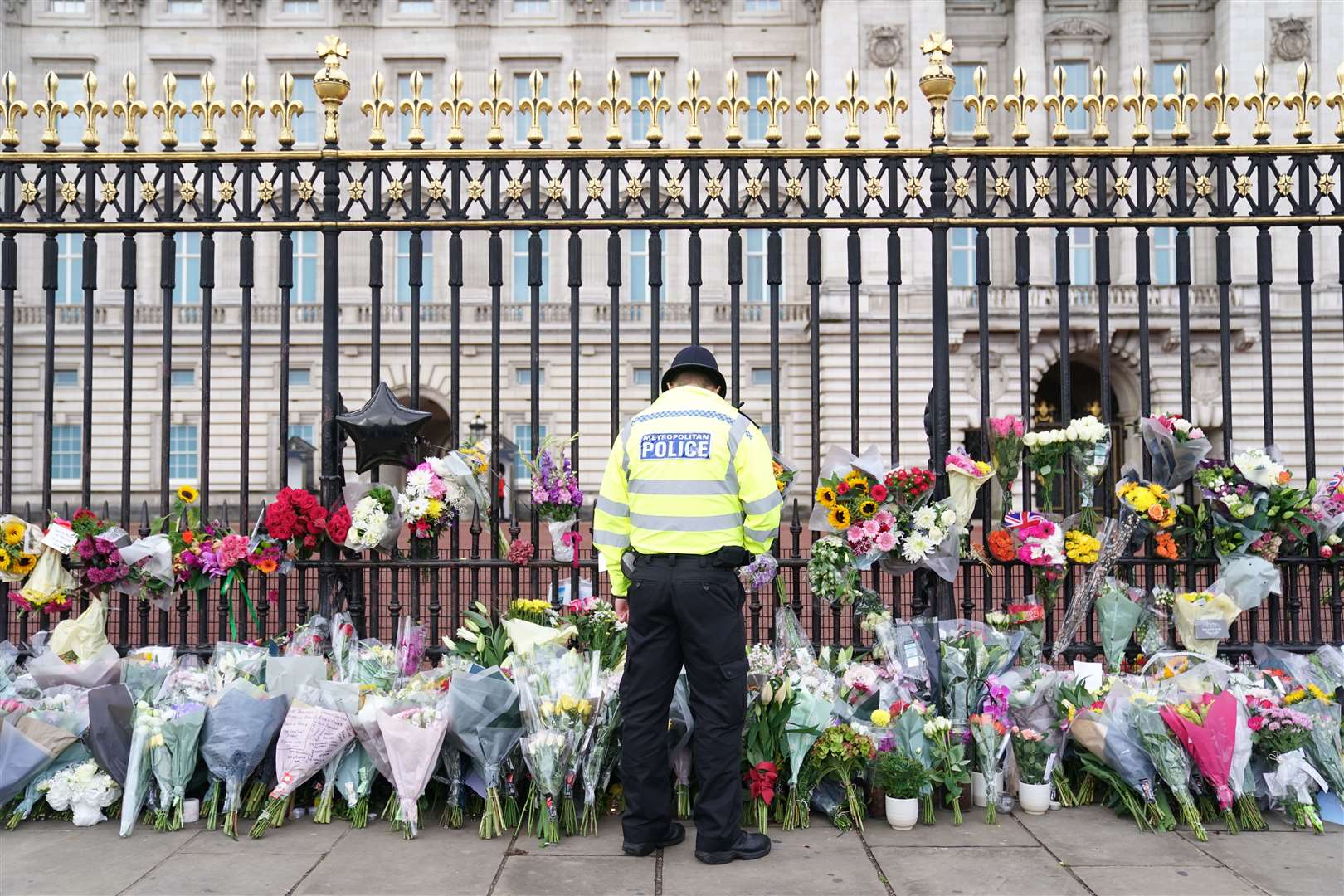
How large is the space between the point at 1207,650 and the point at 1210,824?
1.03 meters

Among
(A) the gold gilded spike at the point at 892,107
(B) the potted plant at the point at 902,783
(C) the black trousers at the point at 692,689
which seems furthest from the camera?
(A) the gold gilded spike at the point at 892,107

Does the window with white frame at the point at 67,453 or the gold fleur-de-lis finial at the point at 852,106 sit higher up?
the gold fleur-de-lis finial at the point at 852,106

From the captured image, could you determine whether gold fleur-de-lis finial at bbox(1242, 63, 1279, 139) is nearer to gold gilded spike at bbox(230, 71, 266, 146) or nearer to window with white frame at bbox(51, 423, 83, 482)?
gold gilded spike at bbox(230, 71, 266, 146)

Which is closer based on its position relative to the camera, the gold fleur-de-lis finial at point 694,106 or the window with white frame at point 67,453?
the gold fleur-de-lis finial at point 694,106

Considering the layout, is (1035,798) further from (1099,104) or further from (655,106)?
(655,106)

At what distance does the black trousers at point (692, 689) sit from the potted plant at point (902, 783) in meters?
0.65

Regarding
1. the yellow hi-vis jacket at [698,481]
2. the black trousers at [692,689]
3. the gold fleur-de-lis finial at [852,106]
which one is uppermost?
the gold fleur-de-lis finial at [852,106]

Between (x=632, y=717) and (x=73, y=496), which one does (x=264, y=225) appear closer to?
(x=632, y=717)

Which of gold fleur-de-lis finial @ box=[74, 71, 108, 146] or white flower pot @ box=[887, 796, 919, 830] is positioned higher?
gold fleur-de-lis finial @ box=[74, 71, 108, 146]

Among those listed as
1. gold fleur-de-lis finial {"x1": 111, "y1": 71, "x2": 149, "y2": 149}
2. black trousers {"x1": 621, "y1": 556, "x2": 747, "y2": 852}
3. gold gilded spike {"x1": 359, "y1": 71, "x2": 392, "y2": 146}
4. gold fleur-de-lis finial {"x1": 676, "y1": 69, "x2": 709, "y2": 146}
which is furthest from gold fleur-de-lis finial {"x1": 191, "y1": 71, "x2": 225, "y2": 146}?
black trousers {"x1": 621, "y1": 556, "x2": 747, "y2": 852}

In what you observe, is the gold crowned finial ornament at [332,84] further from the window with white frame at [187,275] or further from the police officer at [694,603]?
the window with white frame at [187,275]

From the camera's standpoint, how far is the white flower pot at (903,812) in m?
4.50

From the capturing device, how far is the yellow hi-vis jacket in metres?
4.25

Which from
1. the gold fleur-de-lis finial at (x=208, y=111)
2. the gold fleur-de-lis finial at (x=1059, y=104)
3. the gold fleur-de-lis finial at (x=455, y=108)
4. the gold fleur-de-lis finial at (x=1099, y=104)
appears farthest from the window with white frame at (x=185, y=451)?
the gold fleur-de-lis finial at (x=1099, y=104)
